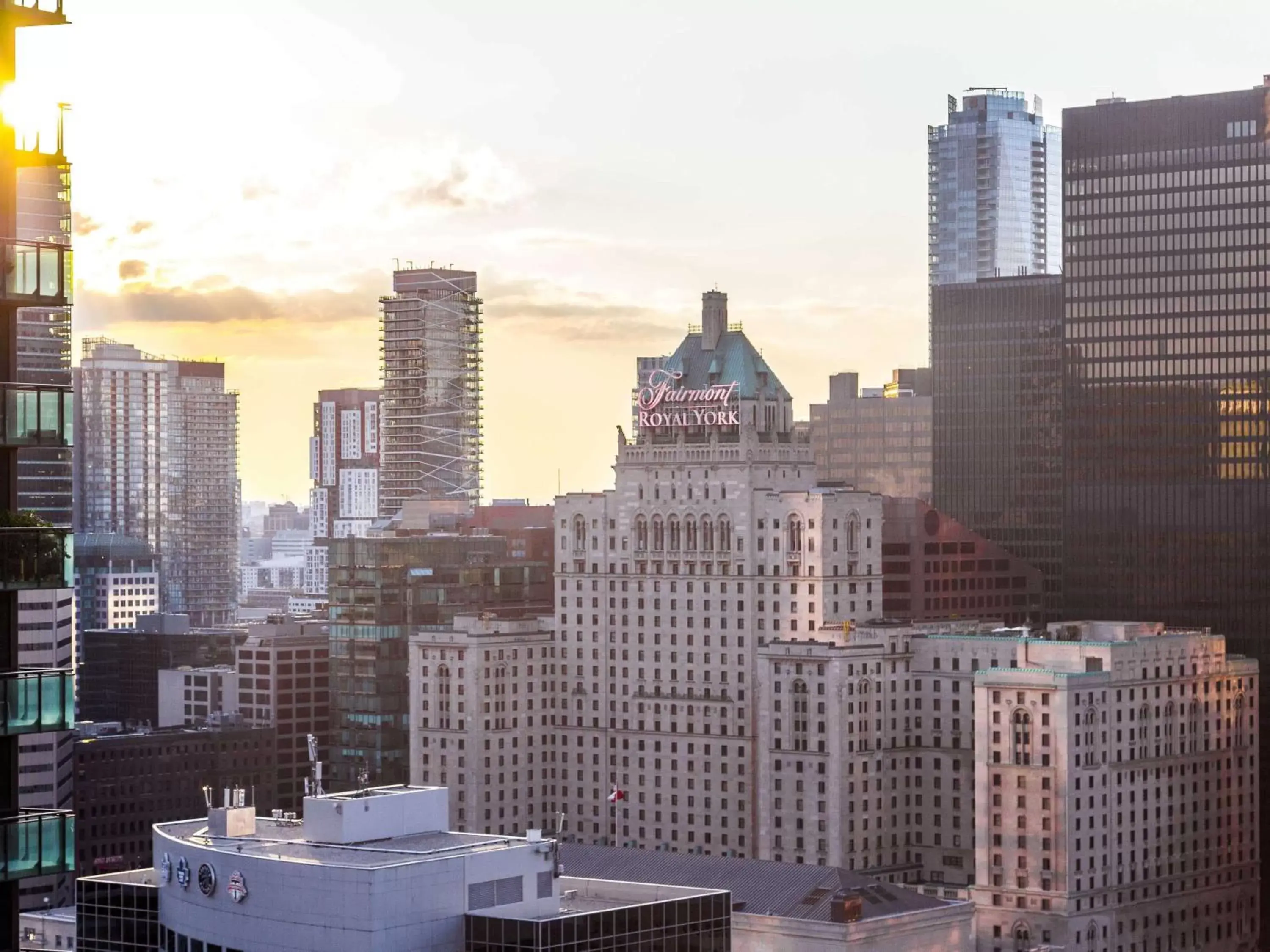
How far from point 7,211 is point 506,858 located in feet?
327

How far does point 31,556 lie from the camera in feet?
221

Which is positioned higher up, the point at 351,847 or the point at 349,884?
the point at 351,847

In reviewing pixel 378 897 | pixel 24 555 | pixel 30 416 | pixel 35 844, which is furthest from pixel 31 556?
pixel 378 897

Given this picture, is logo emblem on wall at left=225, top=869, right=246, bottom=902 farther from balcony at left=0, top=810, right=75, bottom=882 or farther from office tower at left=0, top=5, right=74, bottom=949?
balcony at left=0, top=810, right=75, bottom=882

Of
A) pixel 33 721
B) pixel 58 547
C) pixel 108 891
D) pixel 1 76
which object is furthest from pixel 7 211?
pixel 108 891

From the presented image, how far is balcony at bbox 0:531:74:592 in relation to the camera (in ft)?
221

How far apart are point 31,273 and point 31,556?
24.3ft

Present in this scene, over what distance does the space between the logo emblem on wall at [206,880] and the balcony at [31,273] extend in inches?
4096

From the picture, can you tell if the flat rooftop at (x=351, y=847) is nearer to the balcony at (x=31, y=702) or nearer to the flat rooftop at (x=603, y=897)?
the flat rooftop at (x=603, y=897)

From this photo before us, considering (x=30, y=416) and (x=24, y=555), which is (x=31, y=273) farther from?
(x=24, y=555)

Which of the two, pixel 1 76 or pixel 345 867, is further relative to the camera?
pixel 345 867

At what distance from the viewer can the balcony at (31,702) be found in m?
67.2

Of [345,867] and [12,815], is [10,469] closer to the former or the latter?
[12,815]

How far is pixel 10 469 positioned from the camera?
6944 cm
